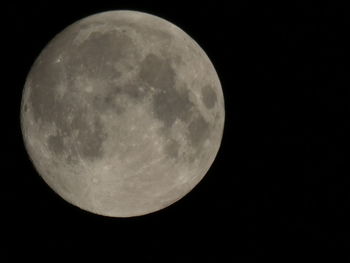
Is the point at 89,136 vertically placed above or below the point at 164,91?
below

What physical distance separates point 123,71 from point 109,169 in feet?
3.23

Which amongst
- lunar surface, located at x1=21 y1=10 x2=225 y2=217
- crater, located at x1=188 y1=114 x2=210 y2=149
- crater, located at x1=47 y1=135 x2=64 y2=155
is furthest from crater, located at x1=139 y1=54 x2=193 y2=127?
crater, located at x1=47 y1=135 x2=64 y2=155

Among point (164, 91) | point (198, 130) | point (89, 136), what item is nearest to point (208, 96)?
point (198, 130)

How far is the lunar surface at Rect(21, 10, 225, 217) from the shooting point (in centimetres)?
461

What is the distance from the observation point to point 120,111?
458 cm

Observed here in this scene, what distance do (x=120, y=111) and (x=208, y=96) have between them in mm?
1046

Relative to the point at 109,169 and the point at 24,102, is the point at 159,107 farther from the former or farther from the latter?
the point at 24,102

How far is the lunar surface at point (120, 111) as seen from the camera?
4.61m

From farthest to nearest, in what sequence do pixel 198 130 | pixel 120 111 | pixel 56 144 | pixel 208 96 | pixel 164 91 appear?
1. pixel 208 96
2. pixel 198 130
3. pixel 56 144
4. pixel 164 91
5. pixel 120 111

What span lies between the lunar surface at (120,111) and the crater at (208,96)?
0.01 meters

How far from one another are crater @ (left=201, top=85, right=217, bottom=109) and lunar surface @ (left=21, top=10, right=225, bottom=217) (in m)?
0.01

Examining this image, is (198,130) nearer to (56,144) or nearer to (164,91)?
(164,91)

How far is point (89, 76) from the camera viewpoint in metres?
4.61

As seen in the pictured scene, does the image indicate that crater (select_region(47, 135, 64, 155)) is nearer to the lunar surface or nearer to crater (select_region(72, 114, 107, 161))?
the lunar surface
